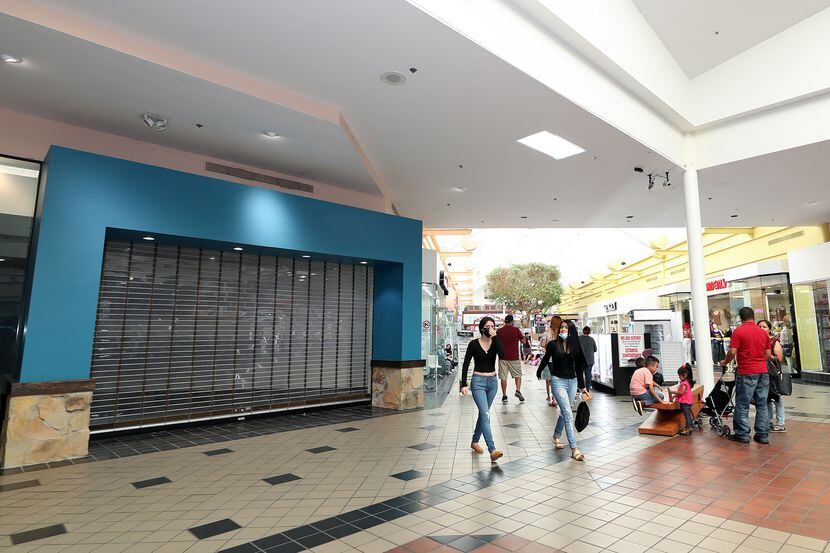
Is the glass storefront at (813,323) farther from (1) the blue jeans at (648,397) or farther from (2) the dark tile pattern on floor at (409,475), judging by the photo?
(2) the dark tile pattern on floor at (409,475)

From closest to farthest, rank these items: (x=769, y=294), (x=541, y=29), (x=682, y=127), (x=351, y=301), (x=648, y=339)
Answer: (x=541, y=29) → (x=682, y=127) → (x=351, y=301) → (x=648, y=339) → (x=769, y=294)

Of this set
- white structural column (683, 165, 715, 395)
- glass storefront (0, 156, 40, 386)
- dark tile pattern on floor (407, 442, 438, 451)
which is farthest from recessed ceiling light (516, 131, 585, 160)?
glass storefront (0, 156, 40, 386)

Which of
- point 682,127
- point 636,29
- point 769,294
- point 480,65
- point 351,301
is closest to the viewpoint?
point 480,65

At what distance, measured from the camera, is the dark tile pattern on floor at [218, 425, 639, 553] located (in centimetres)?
276

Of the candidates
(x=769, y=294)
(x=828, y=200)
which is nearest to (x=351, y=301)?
(x=828, y=200)

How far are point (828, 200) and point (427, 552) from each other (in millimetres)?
11791

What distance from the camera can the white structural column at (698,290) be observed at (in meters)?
6.83

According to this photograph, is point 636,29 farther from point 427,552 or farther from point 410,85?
point 427,552

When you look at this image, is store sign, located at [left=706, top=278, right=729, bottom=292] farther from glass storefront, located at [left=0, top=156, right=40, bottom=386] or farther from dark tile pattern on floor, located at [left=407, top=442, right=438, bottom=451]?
glass storefront, located at [left=0, top=156, right=40, bottom=386]

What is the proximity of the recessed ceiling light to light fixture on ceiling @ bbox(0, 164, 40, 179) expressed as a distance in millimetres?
6248

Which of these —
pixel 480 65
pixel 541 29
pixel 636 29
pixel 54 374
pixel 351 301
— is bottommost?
pixel 54 374

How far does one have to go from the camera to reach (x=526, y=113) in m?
5.39

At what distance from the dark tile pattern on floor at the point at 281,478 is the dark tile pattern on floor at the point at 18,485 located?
79.3 inches

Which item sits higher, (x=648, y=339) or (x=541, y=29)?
(x=541, y=29)
